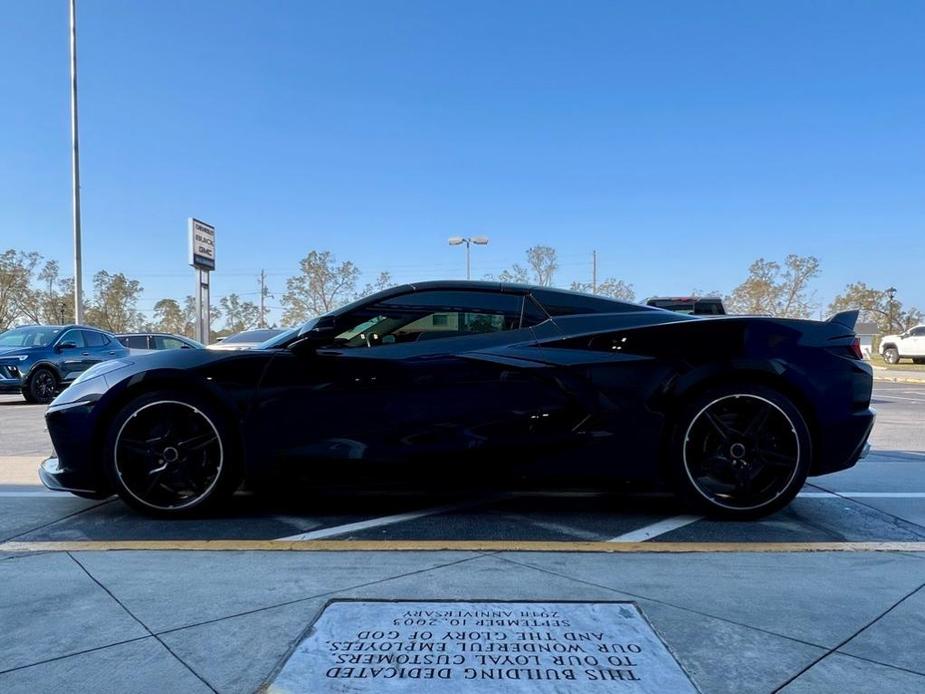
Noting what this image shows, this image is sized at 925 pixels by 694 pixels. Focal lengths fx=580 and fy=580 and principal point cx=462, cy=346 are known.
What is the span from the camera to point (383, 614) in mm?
2148

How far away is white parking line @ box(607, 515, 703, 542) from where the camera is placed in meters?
3.08

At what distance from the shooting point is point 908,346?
89.9 ft

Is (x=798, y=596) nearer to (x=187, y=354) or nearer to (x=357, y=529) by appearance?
(x=357, y=529)

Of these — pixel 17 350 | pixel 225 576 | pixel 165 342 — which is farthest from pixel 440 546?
pixel 165 342

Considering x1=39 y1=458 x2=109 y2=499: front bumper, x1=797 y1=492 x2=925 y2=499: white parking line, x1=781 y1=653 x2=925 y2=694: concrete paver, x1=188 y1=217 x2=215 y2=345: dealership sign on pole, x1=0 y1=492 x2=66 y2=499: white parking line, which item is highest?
x1=188 y1=217 x2=215 y2=345: dealership sign on pole

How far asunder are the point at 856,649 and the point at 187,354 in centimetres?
341

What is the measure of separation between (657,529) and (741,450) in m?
0.67

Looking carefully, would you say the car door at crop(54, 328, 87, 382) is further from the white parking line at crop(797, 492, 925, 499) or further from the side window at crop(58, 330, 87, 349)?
the white parking line at crop(797, 492, 925, 499)

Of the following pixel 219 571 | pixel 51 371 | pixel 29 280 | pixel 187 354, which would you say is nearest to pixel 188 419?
pixel 187 354

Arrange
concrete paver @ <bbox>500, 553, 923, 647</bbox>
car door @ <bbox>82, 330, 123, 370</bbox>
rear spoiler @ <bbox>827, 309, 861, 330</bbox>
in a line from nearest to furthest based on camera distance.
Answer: concrete paver @ <bbox>500, 553, 923, 647</bbox>, rear spoiler @ <bbox>827, 309, 861, 330</bbox>, car door @ <bbox>82, 330, 123, 370</bbox>

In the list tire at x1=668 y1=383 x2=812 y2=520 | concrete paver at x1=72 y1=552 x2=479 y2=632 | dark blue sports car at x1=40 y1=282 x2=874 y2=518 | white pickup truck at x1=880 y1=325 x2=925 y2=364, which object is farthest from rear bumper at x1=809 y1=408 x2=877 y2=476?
white pickup truck at x1=880 y1=325 x2=925 y2=364

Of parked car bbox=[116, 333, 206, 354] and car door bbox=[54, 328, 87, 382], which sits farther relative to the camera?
parked car bbox=[116, 333, 206, 354]

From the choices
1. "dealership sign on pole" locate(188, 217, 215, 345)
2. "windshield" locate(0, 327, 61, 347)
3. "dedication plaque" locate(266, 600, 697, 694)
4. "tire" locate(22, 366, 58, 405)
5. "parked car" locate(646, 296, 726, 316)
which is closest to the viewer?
"dedication plaque" locate(266, 600, 697, 694)

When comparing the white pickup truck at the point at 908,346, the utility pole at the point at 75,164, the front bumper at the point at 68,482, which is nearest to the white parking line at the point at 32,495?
the front bumper at the point at 68,482
